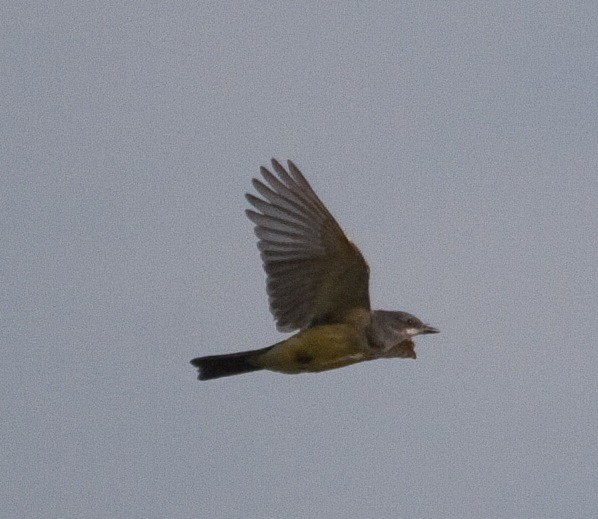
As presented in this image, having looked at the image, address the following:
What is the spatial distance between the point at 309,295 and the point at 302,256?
0.33m

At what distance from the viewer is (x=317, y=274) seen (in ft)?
77.2

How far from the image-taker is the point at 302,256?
77.3 feet

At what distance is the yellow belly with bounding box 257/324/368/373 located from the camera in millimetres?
23219

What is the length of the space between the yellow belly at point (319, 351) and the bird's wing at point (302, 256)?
21 centimetres

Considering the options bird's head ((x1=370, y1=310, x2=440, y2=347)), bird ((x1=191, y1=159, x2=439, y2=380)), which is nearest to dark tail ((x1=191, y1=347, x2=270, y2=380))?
bird ((x1=191, y1=159, x2=439, y2=380))

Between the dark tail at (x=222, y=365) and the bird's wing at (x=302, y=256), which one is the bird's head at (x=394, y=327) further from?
the dark tail at (x=222, y=365)

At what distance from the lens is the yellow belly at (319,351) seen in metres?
23.2

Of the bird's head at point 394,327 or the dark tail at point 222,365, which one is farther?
the dark tail at point 222,365

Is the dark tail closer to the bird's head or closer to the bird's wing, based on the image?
the bird's wing

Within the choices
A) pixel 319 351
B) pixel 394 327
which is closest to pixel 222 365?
pixel 319 351

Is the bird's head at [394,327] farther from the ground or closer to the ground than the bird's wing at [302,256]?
closer to the ground

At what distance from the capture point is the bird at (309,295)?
23.3 m

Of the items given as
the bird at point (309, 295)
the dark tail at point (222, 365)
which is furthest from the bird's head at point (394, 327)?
the dark tail at point (222, 365)

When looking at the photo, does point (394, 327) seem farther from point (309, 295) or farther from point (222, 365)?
point (222, 365)
